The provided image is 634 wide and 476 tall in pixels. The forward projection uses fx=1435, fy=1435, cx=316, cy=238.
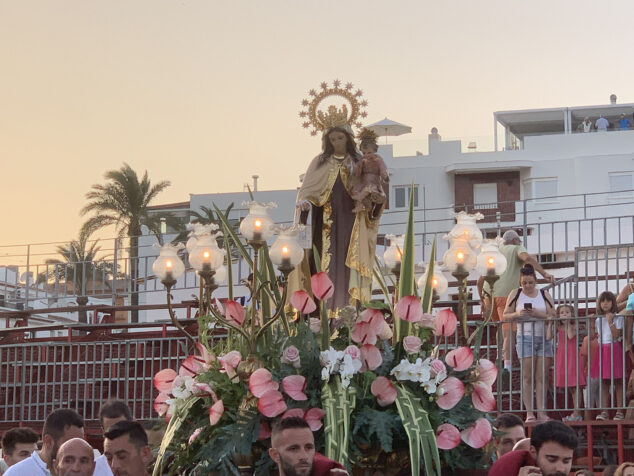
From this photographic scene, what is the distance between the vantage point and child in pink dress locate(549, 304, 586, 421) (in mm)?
15086

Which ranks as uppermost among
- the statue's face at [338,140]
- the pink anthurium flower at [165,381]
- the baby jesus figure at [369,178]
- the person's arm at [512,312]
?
the statue's face at [338,140]

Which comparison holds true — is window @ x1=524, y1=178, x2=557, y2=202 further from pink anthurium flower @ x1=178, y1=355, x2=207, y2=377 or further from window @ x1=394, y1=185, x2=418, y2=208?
pink anthurium flower @ x1=178, y1=355, x2=207, y2=377

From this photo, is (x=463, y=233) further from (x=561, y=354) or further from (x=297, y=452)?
(x=561, y=354)

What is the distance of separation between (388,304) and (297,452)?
2.56 meters

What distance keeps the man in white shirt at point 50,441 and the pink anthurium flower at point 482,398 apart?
8.86ft

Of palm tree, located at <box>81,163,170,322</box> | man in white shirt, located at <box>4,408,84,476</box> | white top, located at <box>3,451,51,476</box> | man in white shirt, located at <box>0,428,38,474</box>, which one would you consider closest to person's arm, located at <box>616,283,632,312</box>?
man in white shirt, located at <box>0,428,38,474</box>

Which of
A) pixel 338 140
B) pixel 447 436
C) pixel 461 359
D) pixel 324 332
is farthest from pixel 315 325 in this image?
pixel 338 140

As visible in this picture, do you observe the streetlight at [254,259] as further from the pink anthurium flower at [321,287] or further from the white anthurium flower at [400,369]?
the white anthurium flower at [400,369]

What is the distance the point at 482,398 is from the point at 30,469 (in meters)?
3.13

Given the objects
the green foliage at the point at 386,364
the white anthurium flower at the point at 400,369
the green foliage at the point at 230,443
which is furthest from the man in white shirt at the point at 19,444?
the white anthurium flower at the point at 400,369

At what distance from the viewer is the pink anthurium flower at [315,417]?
30.8 ft

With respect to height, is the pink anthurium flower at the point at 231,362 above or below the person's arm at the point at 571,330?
below

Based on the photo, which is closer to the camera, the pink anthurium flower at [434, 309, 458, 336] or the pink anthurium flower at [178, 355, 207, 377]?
the pink anthurium flower at [434, 309, 458, 336]

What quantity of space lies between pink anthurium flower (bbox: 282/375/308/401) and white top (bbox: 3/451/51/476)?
166cm
